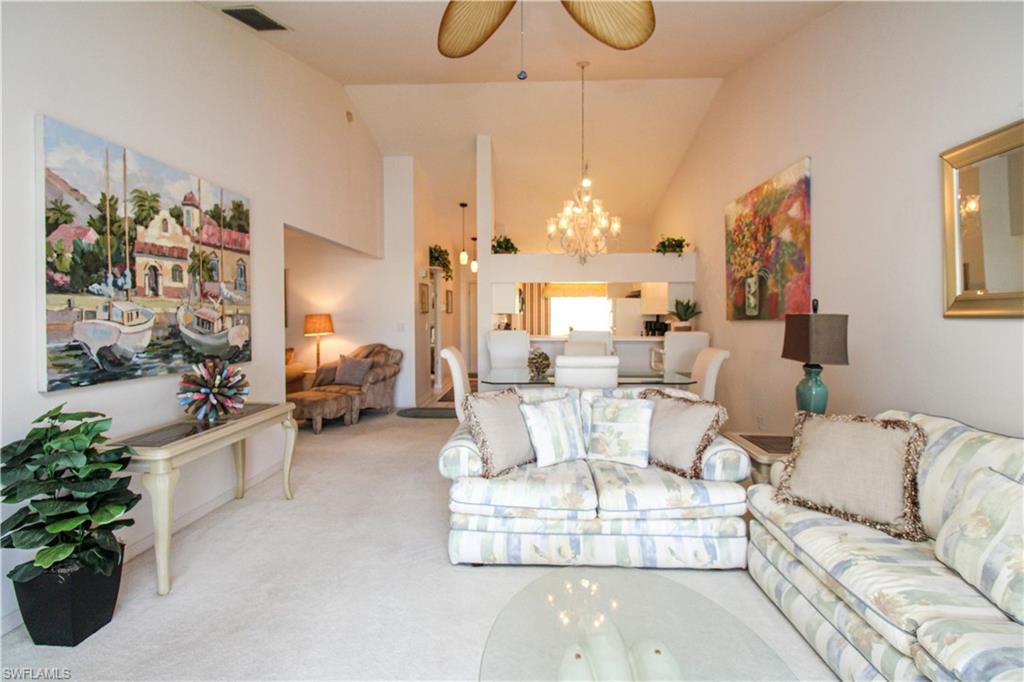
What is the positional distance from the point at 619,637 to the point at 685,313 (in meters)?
4.96

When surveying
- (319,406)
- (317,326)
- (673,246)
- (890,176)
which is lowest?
(319,406)

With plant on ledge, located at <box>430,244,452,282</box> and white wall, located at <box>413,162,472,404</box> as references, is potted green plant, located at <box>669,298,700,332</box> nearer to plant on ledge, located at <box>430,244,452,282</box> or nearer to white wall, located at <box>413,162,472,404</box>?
white wall, located at <box>413,162,472,404</box>

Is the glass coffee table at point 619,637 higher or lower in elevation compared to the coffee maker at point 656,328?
lower

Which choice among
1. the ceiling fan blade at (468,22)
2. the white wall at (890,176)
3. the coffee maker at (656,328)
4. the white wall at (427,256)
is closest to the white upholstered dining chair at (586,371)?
the white wall at (890,176)

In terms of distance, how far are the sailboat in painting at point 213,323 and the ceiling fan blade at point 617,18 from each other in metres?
2.54

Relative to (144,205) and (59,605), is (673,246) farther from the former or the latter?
(59,605)

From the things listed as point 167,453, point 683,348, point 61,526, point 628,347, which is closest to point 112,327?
point 167,453

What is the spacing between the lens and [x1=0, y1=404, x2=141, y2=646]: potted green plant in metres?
1.73

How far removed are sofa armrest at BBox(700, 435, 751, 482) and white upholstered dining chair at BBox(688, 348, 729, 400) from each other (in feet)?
5.07

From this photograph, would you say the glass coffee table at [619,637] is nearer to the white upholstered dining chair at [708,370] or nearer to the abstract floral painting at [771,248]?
the white upholstered dining chair at [708,370]

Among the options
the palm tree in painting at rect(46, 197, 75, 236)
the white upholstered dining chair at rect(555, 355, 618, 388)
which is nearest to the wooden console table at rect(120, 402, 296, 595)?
the palm tree in painting at rect(46, 197, 75, 236)

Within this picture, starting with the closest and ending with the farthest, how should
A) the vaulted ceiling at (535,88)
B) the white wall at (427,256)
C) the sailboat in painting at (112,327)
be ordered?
the sailboat in painting at (112,327), the vaulted ceiling at (535,88), the white wall at (427,256)

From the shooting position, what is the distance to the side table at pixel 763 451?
2482 mm

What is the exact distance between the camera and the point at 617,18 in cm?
208
